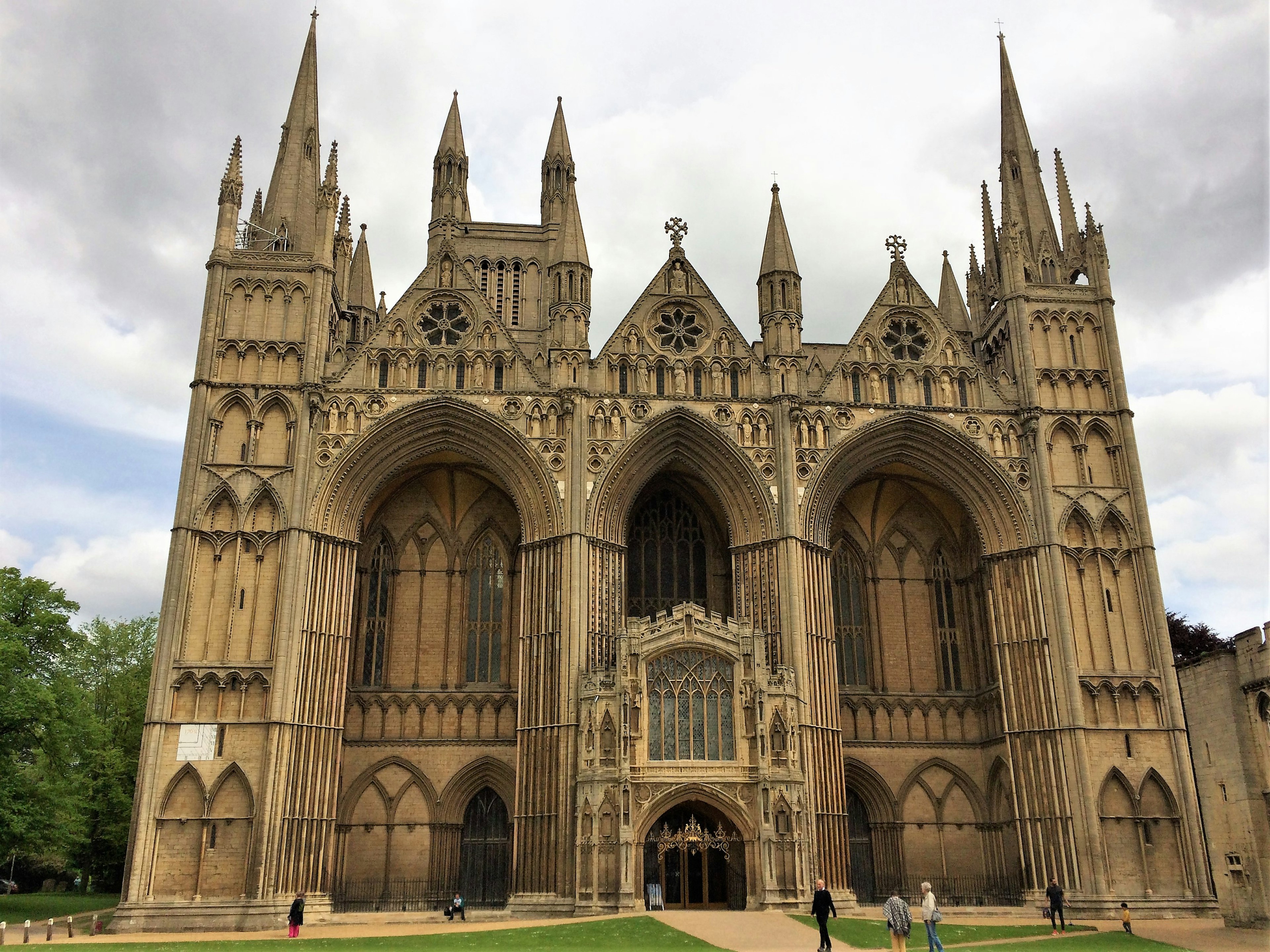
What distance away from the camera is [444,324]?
3550 centimetres

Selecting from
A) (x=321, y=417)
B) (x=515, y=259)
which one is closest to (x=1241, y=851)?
(x=321, y=417)

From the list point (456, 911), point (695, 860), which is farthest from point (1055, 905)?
point (456, 911)

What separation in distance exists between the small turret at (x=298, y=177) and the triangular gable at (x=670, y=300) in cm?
1155

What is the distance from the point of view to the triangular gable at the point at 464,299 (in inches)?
1372

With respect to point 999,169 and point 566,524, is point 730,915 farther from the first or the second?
point 999,169

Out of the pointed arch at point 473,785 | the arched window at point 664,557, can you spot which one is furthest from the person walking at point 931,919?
the arched window at point 664,557

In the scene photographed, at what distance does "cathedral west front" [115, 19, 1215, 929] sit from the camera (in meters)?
29.5

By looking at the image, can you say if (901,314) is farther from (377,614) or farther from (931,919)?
(931,919)

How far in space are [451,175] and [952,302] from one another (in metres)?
23.2

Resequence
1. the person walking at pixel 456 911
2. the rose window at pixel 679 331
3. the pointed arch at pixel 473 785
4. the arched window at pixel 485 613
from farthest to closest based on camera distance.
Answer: the arched window at pixel 485 613
the rose window at pixel 679 331
the pointed arch at pixel 473 785
the person walking at pixel 456 911

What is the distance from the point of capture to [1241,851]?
2555 cm

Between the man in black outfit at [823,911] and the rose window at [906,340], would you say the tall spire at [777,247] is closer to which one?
the rose window at [906,340]

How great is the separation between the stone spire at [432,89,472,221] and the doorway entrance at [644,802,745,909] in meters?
29.2

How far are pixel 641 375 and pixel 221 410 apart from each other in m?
13.5
